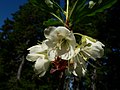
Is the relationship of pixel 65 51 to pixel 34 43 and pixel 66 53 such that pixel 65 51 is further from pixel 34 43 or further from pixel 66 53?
pixel 34 43

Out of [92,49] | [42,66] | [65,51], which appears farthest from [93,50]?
[42,66]

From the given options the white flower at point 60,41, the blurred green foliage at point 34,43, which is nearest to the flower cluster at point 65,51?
the white flower at point 60,41

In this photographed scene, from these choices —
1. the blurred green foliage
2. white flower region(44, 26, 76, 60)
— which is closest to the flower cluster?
white flower region(44, 26, 76, 60)

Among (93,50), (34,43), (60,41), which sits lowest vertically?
(93,50)

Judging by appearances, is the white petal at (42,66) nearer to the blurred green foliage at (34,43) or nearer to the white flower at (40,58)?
the white flower at (40,58)

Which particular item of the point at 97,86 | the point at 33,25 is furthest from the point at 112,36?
the point at 33,25

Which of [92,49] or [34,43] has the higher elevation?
[34,43]

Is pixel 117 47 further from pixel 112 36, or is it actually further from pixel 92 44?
pixel 92 44
